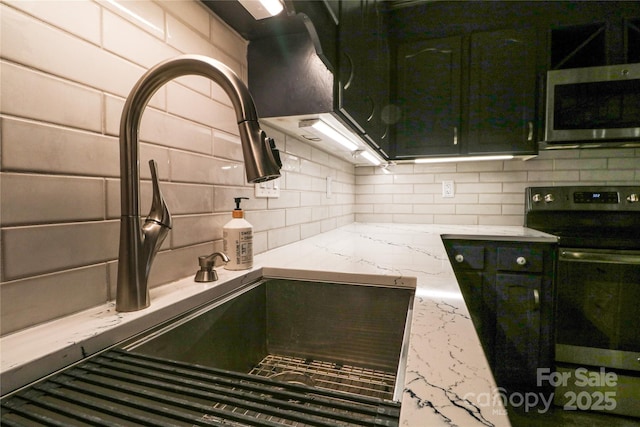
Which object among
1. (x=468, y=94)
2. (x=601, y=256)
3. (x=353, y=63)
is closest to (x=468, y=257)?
(x=601, y=256)

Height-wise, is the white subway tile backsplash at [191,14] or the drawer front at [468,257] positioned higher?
the white subway tile backsplash at [191,14]

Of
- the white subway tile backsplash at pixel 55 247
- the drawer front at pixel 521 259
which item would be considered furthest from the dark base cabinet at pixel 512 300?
the white subway tile backsplash at pixel 55 247

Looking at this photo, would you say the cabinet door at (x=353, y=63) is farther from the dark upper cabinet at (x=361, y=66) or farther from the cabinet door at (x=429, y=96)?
the cabinet door at (x=429, y=96)

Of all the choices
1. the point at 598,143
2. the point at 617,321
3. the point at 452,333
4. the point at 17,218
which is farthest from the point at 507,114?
the point at 17,218

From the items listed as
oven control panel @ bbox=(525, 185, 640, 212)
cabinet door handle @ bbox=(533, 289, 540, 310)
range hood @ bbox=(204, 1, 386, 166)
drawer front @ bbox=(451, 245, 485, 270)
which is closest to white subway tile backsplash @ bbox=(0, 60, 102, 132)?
range hood @ bbox=(204, 1, 386, 166)

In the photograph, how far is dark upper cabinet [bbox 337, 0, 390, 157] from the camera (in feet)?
3.01

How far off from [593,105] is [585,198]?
53cm

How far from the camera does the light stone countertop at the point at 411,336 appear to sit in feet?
1.15

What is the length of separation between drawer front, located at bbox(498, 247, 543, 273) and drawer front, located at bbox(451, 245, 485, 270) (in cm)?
11

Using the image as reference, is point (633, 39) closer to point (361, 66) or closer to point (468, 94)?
point (468, 94)

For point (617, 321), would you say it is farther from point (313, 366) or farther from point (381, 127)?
point (313, 366)

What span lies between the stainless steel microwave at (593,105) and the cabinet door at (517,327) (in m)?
0.85

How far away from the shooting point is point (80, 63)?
0.59 meters

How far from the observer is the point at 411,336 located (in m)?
0.53
